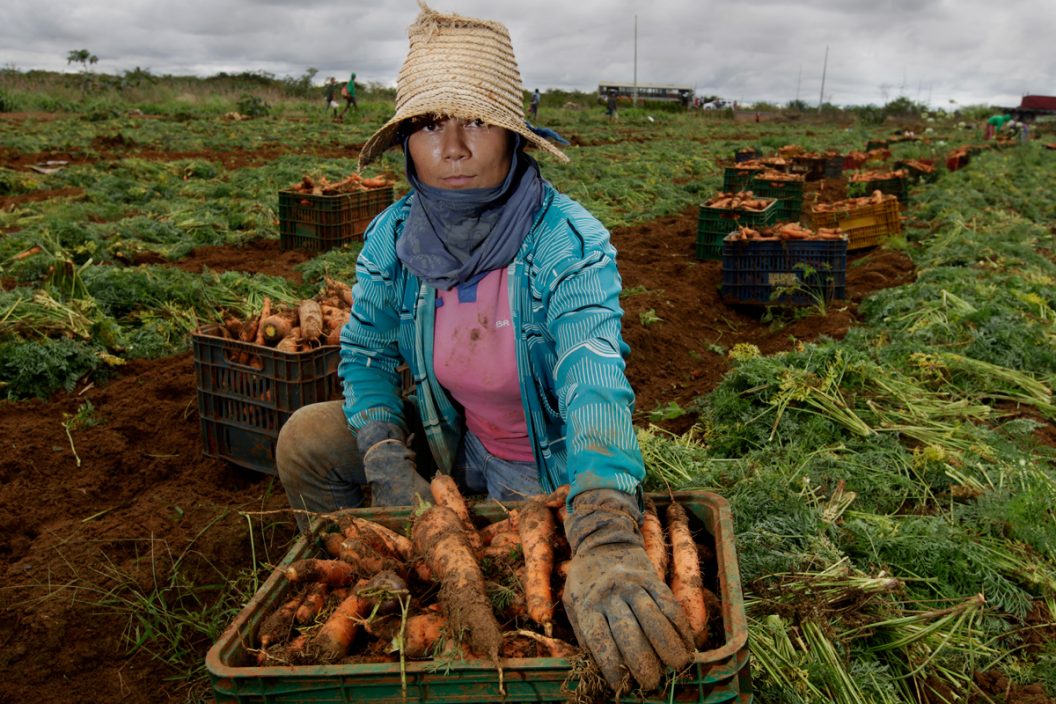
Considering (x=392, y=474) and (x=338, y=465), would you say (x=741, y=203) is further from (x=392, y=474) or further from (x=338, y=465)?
(x=392, y=474)

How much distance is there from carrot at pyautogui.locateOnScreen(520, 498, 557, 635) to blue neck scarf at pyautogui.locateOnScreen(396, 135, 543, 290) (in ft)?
2.88

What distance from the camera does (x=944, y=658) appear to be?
8.98 ft

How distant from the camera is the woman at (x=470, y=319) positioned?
2.48 meters

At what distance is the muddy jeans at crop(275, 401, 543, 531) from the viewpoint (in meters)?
3.01

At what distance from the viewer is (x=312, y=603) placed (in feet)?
6.66

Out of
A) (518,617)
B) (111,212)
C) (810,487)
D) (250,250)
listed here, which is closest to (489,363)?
(518,617)

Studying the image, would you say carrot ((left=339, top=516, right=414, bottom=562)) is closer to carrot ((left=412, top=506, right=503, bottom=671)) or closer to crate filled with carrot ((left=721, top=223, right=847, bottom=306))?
carrot ((left=412, top=506, right=503, bottom=671))

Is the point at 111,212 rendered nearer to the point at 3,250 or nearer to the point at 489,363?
the point at 3,250

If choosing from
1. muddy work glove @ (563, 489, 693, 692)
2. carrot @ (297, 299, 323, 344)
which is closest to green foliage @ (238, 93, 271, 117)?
carrot @ (297, 299, 323, 344)

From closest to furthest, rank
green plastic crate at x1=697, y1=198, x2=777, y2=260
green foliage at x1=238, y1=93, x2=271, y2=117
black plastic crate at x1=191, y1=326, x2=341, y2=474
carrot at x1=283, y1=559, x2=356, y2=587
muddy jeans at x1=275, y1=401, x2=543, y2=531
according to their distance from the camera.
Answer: carrot at x1=283, y1=559, x2=356, y2=587, muddy jeans at x1=275, y1=401, x2=543, y2=531, black plastic crate at x1=191, y1=326, x2=341, y2=474, green plastic crate at x1=697, y1=198, x2=777, y2=260, green foliage at x1=238, y1=93, x2=271, y2=117

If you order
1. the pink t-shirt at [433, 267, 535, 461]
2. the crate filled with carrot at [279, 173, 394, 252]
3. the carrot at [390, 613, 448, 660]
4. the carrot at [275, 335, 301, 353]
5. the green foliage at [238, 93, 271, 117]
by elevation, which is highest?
the green foliage at [238, 93, 271, 117]

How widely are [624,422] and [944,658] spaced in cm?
154

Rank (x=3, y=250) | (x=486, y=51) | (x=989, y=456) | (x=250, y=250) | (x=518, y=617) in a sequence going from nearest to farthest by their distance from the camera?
(x=518, y=617), (x=486, y=51), (x=989, y=456), (x=3, y=250), (x=250, y=250)

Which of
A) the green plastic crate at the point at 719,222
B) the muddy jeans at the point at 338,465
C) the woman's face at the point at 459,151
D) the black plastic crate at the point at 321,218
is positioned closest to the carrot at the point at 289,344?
Result: the muddy jeans at the point at 338,465
